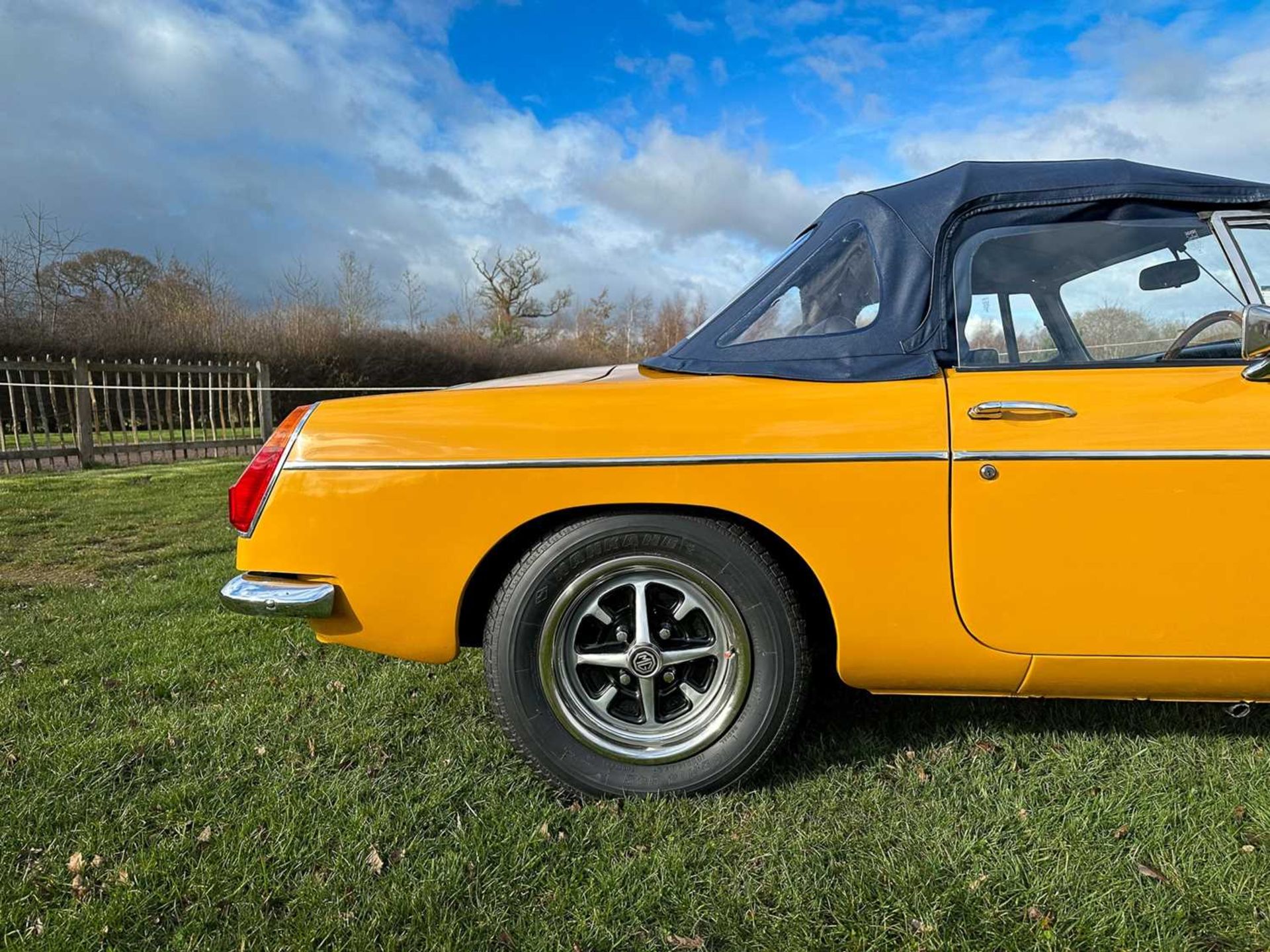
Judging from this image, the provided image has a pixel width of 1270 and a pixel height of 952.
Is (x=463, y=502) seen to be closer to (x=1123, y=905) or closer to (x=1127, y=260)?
(x=1123, y=905)

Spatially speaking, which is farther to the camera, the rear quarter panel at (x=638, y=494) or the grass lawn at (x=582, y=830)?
the rear quarter panel at (x=638, y=494)

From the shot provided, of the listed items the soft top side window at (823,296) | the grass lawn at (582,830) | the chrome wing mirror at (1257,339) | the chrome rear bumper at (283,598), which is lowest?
the grass lawn at (582,830)

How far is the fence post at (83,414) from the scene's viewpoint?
10.1 meters

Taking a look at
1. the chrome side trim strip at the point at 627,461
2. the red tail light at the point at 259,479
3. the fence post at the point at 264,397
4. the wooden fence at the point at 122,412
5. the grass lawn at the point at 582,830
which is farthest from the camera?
the fence post at the point at 264,397

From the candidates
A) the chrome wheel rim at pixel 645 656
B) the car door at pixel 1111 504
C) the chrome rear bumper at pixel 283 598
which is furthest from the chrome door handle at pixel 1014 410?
the chrome rear bumper at pixel 283 598

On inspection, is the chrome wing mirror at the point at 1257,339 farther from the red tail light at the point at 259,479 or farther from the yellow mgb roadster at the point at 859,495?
the red tail light at the point at 259,479

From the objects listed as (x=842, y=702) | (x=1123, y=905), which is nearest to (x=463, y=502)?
(x=842, y=702)

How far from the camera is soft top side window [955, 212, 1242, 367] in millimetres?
2188

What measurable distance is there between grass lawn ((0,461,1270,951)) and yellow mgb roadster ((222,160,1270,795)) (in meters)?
0.30

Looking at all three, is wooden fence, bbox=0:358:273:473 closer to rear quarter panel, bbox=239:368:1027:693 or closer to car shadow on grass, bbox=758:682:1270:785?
rear quarter panel, bbox=239:368:1027:693

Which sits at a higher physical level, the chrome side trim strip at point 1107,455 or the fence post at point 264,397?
the fence post at point 264,397

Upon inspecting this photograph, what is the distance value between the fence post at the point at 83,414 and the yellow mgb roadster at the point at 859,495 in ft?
33.2

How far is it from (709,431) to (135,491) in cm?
822

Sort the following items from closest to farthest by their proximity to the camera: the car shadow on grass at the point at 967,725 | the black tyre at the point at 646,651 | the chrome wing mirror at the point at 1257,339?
the chrome wing mirror at the point at 1257,339, the black tyre at the point at 646,651, the car shadow on grass at the point at 967,725
